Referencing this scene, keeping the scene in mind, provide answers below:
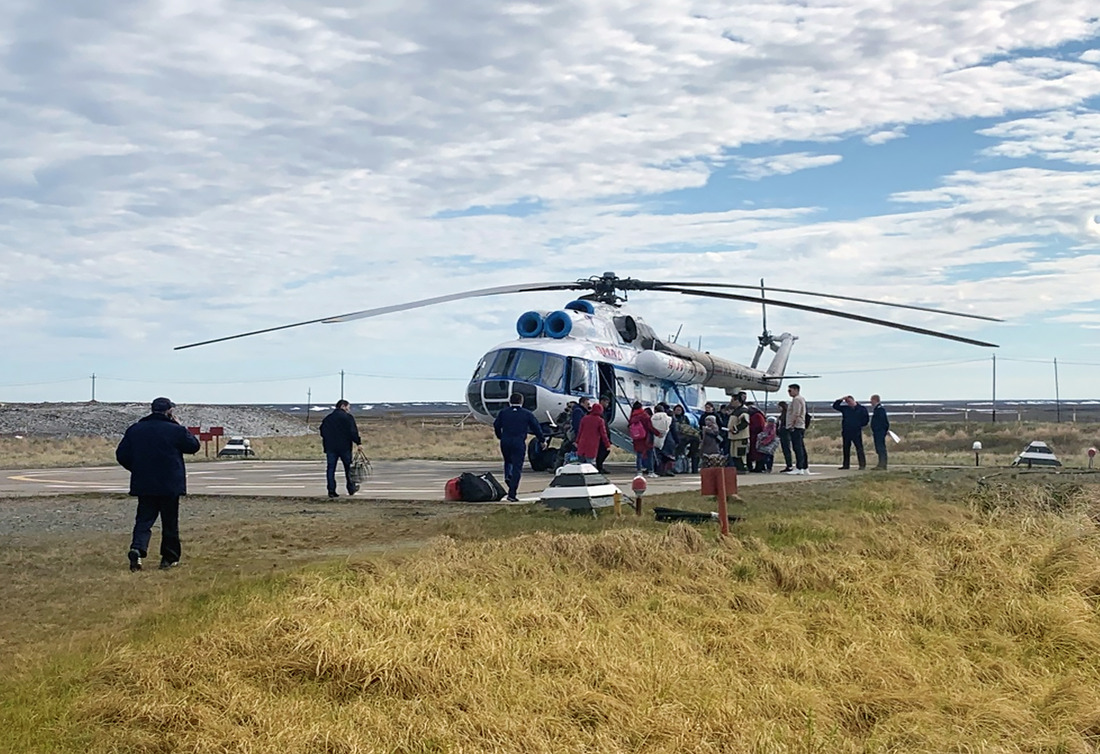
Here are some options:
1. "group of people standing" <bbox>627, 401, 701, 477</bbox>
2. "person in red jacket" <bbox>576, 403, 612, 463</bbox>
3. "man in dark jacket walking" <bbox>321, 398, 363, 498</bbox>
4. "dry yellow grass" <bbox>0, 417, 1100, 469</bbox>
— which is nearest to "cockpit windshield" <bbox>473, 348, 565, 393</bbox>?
"group of people standing" <bbox>627, 401, 701, 477</bbox>

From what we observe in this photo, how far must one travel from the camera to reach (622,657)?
23.0 ft

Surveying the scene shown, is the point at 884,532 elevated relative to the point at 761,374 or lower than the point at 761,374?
lower

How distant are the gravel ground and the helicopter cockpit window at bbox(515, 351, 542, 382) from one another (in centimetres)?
Result: 5073

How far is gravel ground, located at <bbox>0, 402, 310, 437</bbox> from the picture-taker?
234ft

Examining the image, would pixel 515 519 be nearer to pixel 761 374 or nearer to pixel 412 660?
pixel 412 660

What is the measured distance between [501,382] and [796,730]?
17.3 meters

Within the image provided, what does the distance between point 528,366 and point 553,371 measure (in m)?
0.52

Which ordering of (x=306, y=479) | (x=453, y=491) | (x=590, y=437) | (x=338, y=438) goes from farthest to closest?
(x=306, y=479)
(x=338, y=438)
(x=590, y=437)
(x=453, y=491)

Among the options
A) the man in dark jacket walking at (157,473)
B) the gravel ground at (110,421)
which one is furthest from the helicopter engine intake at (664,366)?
the gravel ground at (110,421)

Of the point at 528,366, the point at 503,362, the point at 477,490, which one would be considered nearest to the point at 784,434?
the point at 528,366

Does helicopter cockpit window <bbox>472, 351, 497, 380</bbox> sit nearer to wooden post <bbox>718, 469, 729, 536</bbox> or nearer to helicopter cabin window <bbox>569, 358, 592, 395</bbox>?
helicopter cabin window <bbox>569, 358, 592, 395</bbox>

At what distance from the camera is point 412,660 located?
260 inches

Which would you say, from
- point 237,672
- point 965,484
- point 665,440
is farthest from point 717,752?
point 665,440

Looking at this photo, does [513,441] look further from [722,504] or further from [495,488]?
[722,504]
